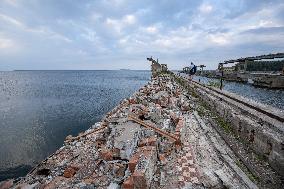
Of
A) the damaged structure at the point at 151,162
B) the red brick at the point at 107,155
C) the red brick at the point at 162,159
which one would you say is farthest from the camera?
the red brick at the point at 107,155

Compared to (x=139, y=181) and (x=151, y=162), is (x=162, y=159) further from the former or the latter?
(x=139, y=181)

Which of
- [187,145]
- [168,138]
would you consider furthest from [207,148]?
[168,138]

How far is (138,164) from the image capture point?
4.41 m

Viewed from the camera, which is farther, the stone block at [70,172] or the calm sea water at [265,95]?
the calm sea water at [265,95]

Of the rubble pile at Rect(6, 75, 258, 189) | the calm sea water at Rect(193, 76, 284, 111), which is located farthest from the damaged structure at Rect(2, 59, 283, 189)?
the calm sea water at Rect(193, 76, 284, 111)

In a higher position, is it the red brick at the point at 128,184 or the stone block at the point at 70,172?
the red brick at the point at 128,184

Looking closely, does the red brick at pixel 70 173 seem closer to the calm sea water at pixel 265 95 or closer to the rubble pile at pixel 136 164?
the rubble pile at pixel 136 164

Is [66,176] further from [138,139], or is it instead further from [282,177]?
[282,177]

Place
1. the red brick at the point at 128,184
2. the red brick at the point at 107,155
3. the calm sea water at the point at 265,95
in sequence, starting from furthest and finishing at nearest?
the calm sea water at the point at 265,95
the red brick at the point at 107,155
the red brick at the point at 128,184

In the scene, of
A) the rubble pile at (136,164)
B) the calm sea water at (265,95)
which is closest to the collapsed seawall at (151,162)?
the rubble pile at (136,164)

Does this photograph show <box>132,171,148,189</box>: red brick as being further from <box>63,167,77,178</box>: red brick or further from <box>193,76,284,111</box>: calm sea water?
<box>193,76,284,111</box>: calm sea water

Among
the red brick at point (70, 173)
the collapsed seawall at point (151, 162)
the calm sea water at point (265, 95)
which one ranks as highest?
the collapsed seawall at point (151, 162)

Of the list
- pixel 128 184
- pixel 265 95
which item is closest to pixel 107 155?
pixel 128 184

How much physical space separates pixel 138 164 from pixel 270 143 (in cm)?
284
